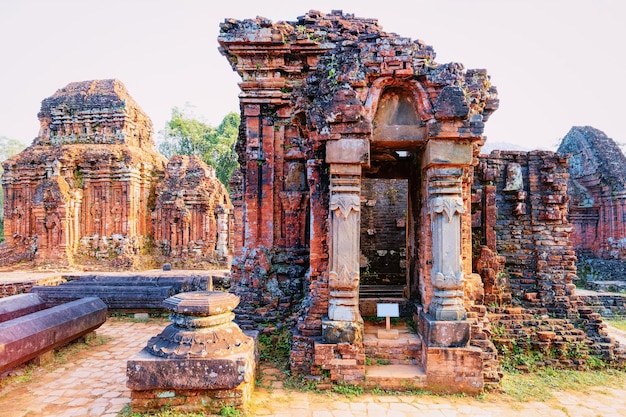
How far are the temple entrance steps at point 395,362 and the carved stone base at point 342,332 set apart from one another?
39 centimetres

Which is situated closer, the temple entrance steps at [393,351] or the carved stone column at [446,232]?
the carved stone column at [446,232]

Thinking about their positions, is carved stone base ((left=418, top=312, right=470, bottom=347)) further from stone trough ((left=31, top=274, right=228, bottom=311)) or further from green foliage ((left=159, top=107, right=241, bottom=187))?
green foliage ((left=159, top=107, right=241, bottom=187))

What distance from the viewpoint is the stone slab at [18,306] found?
693 centimetres

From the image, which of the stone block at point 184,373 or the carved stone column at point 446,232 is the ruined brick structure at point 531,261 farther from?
the stone block at point 184,373

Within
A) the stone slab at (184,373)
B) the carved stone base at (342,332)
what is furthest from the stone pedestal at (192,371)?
the carved stone base at (342,332)

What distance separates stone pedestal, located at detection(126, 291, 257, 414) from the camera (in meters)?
4.70

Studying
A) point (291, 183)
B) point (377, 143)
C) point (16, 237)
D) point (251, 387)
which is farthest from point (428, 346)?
point (16, 237)

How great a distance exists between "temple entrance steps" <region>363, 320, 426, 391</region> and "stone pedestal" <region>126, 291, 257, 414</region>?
5.82 feet

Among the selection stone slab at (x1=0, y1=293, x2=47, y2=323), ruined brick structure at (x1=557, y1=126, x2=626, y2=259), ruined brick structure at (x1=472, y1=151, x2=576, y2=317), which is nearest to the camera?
stone slab at (x1=0, y1=293, x2=47, y2=323)

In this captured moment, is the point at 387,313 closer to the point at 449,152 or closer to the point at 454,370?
the point at 454,370

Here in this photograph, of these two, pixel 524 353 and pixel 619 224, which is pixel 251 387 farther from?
pixel 619 224

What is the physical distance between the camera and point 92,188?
18859mm

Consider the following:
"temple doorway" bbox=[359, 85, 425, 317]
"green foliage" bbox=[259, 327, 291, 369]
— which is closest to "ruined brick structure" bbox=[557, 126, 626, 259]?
"temple doorway" bbox=[359, 85, 425, 317]

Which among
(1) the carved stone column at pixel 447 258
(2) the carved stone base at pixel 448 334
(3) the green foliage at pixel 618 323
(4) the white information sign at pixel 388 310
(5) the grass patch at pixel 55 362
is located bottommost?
(3) the green foliage at pixel 618 323
